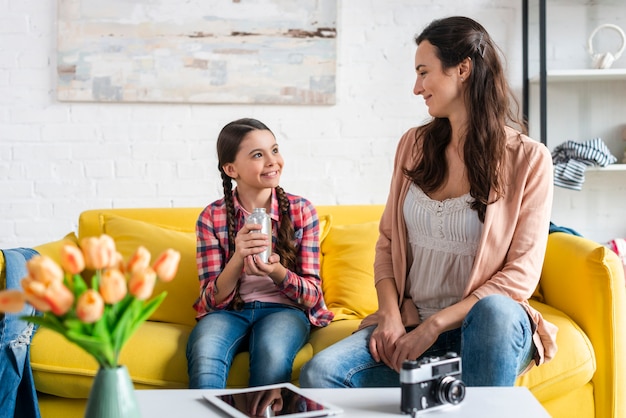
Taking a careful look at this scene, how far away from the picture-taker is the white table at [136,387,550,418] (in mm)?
1236

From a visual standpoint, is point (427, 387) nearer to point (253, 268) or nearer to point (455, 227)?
point (455, 227)

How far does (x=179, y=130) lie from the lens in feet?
10.2

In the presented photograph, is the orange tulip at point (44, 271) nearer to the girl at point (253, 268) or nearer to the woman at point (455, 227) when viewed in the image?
the woman at point (455, 227)

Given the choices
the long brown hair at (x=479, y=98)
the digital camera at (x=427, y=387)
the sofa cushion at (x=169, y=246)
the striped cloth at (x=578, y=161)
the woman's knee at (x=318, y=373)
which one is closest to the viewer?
the digital camera at (x=427, y=387)

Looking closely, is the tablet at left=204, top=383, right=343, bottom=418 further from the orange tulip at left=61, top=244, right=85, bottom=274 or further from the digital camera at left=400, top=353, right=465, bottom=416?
the orange tulip at left=61, top=244, right=85, bottom=274

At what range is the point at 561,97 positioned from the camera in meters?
3.22

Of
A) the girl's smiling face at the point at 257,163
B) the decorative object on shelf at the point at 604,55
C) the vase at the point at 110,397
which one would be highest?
the decorative object on shelf at the point at 604,55

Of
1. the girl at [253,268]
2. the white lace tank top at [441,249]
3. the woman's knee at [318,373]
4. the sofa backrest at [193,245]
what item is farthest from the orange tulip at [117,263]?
the sofa backrest at [193,245]

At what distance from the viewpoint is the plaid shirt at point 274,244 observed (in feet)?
6.82

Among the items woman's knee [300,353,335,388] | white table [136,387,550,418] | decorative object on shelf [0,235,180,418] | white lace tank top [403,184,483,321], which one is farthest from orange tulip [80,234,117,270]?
white lace tank top [403,184,483,321]

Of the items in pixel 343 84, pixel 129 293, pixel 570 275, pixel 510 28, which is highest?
pixel 510 28

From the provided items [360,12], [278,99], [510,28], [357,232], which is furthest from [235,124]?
[510,28]

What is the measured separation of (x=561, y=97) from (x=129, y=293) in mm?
2650

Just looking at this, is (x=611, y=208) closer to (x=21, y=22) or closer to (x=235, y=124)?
→ (x=235, y=124)
